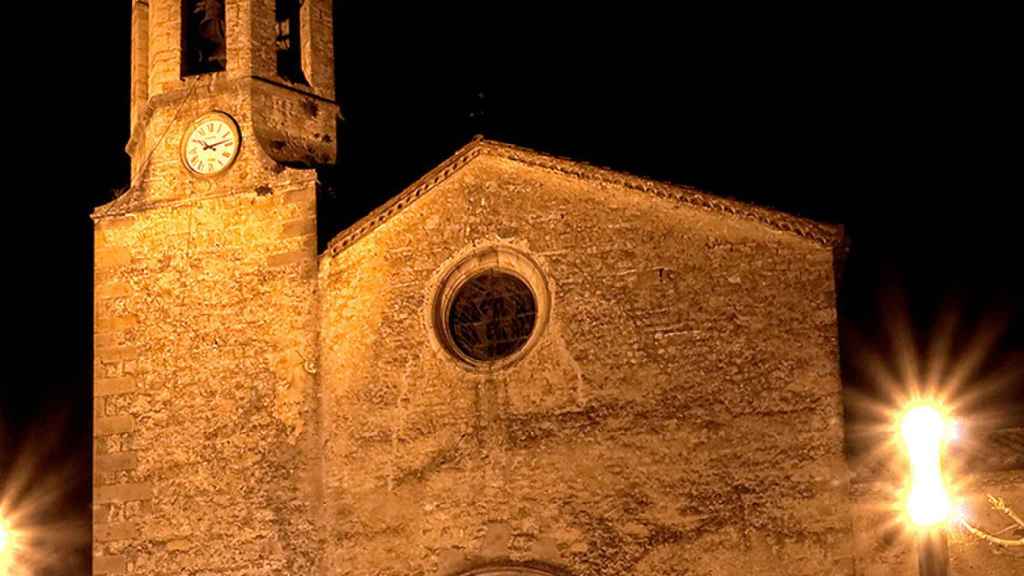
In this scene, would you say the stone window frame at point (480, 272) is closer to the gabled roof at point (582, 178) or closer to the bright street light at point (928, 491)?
the gabled roof at point (582, 178)

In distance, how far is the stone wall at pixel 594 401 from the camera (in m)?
15.4

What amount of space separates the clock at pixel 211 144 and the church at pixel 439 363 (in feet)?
0.11

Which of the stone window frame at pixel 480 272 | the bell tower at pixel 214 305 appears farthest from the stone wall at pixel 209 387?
the stone window frame at pixel 480 272

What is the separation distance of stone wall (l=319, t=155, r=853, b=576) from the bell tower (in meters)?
0.71

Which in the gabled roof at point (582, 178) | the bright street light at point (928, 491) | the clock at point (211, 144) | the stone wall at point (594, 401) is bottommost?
the bright street light at point (928, 491)

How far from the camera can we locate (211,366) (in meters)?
18.0

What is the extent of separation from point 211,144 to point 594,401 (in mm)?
6045

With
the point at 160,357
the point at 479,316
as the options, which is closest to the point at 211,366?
the point at 160,357

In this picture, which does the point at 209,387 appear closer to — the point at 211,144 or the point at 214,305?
the point at 214,305

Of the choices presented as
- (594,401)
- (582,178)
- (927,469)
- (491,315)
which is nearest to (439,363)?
(491,315)

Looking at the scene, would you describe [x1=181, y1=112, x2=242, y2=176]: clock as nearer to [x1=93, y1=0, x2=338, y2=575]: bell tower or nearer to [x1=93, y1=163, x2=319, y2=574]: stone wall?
[x1=93, y1=0, x2=338, y2=575]: bell tower

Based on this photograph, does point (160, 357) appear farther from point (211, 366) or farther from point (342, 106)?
point (342, 106)

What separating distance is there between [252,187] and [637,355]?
17.7 ft

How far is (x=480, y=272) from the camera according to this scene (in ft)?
56.3
